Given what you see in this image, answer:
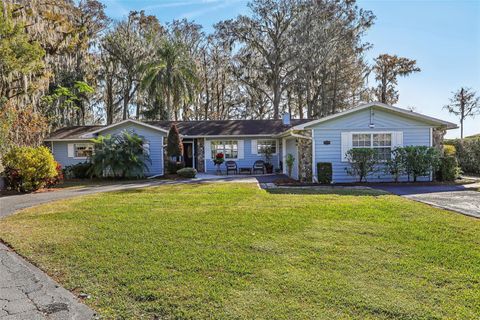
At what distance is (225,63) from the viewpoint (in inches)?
1271

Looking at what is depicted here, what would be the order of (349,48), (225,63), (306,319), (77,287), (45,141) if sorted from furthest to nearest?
(225,63) < (349,48) < (45,141) < (77,287) < (306,319)

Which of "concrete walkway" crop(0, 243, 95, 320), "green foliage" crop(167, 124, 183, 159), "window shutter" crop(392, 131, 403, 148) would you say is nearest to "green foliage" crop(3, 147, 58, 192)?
"green foliage" crop(167, 124, 183, 159)

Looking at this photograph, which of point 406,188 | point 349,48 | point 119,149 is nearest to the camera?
point 406,188

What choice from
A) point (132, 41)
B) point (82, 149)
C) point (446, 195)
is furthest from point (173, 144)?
point (132, 41)

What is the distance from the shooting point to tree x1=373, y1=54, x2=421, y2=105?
3400 cm

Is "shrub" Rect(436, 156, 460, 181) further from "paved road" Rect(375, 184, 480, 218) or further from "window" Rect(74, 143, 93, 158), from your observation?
"window" Rect(74, 143, 93, 158)

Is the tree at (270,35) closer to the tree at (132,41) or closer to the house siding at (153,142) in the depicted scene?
the tree at (132,41)

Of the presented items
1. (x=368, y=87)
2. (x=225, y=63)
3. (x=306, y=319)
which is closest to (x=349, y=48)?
(x=368, y=87)

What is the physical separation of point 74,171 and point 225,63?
19.2 metres

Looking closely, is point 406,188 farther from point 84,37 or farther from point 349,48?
point 84,37

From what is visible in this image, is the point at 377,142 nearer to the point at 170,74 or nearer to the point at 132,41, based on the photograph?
the point at 170,74

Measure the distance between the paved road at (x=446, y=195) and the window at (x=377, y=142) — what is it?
1.86 metres

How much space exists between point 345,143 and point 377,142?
1.33 m

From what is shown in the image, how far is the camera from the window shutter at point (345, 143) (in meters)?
13.5
